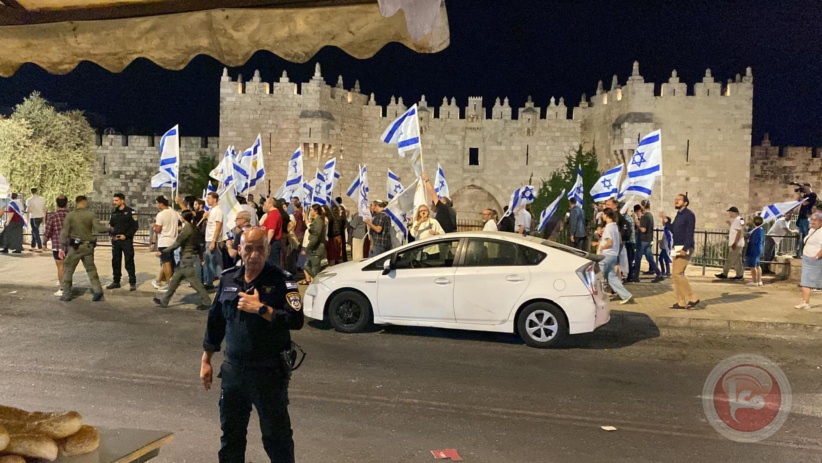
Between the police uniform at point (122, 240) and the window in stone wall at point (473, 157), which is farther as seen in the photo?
the window in stone wall at point (473, 157)

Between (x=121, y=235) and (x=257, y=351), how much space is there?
8.53 m

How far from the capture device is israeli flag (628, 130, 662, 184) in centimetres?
1169

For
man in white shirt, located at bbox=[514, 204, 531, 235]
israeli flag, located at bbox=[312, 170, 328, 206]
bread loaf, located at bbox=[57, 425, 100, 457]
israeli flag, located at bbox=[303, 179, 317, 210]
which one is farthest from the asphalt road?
israeli flag, located at bbox=[303, 179, 317, 210]

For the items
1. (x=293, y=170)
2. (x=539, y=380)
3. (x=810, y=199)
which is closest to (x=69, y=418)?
(x=539, y=380)

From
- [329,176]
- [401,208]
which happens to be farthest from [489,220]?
[329,176]

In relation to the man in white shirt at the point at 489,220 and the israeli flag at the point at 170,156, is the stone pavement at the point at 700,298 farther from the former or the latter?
the man in white shirt at the point at 489,220

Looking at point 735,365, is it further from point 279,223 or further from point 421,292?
point 279,223

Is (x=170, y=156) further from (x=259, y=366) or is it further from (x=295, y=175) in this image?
(x=259, y=366)

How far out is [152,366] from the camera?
21.4 feet

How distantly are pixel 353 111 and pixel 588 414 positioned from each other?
27.5 m

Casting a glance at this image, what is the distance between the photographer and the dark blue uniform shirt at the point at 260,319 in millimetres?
3488

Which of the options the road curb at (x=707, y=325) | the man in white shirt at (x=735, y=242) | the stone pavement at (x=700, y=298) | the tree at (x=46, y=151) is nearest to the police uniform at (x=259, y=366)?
the road curb at (x=707, y=325)

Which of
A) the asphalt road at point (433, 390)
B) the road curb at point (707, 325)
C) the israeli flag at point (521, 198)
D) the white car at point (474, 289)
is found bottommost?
the asphalt road at point (433, 390)

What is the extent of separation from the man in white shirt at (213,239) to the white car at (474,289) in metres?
3.05
